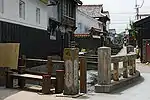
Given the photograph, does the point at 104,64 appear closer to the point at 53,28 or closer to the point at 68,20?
the point at 53,28

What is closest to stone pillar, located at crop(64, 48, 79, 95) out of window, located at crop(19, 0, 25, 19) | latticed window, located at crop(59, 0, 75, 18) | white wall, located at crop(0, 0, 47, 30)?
white wall, located at crop(0, 0, 47, 30)

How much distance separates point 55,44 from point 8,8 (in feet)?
31.9

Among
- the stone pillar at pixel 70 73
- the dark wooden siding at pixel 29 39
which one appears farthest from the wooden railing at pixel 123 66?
the dark wooden siding at pixel 29 39

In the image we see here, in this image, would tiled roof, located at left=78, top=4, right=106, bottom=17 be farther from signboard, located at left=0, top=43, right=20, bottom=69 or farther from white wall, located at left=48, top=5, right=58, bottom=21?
signboard, located at left=0, top=43, right=20, bottom=69

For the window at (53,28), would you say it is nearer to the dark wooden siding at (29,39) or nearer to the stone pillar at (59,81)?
the dark wooden siding at (29,39)

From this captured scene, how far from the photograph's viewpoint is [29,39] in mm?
16703

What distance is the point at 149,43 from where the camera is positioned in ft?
95.4

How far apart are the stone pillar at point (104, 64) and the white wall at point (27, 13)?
490 centimetres

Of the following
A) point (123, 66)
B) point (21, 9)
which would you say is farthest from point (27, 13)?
point (123, 66)

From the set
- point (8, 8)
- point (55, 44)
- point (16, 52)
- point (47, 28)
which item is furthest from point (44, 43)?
point (16, 52)

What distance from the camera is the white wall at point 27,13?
1377 cm

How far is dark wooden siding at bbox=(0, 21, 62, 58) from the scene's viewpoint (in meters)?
13.6

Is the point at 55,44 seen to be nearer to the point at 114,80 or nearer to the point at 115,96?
the point at 114,80

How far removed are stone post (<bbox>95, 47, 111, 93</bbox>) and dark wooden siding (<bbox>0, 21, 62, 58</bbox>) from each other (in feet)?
15.4
